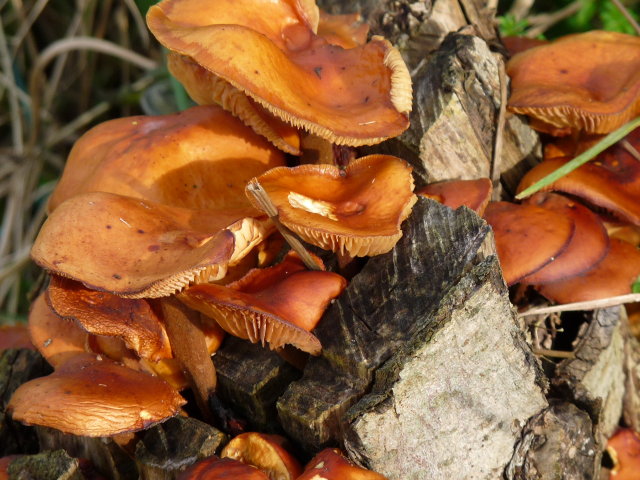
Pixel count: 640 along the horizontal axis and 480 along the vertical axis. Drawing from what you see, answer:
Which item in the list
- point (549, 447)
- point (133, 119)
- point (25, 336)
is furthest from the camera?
point (25, 336)

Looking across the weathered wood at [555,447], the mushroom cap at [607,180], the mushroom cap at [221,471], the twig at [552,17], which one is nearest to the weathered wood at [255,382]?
the mushroom cap at [221,471]

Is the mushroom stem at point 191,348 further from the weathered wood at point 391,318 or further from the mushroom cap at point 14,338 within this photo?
the mushroom cap at point 14,338

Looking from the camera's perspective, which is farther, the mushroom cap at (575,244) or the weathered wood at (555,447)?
the mushroom cap at (575,244)

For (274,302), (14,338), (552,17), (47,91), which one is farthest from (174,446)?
(47,91)

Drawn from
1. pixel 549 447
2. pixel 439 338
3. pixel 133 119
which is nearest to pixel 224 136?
pixel 133 119

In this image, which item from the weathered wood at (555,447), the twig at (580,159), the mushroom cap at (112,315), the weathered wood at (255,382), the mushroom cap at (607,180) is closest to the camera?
the mushroom cap at (112,315)

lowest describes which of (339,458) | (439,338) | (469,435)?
(469,435)

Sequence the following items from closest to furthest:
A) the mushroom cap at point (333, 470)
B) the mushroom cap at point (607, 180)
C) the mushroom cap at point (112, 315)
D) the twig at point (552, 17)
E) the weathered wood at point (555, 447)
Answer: the mushroom cap at point (333, 470) → the mushroom cap at point (112, 315) → the weathered wood at point (555, 447) → the mushroom cap at point (607, 180) → the twig at point (552, 17)

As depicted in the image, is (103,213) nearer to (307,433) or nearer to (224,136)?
(224,136)
